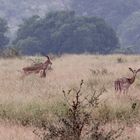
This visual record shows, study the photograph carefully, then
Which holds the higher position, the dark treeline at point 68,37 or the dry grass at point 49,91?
the dark treeline at point 68,37

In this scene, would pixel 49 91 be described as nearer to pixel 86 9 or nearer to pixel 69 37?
pixel 69 37

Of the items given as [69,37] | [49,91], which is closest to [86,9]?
[69,37]

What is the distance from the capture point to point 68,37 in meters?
49.3

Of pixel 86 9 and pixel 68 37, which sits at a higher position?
pixel 86 9

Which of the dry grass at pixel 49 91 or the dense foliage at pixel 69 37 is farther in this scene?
the dense foliage at pixel 69 37

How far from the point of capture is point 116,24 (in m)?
73.8

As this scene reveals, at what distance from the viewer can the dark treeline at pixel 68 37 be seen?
4825 centimetres

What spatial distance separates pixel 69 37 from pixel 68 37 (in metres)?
0.18

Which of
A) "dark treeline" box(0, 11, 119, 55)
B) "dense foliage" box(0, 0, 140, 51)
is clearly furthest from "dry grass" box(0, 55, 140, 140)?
"dense foliage" box(0, 0, 140, 51)

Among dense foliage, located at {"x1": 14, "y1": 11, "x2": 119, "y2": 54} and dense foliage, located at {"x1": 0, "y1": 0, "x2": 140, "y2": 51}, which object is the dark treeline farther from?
dense foliage, located at {"x1": 0, "y1": 0, "x2": 140, "y2": 51}

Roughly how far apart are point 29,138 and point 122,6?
70.1 m

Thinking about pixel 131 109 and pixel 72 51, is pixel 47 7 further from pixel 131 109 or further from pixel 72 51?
pixel 131 109

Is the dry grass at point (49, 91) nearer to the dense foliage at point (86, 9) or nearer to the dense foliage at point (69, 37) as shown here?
the dense foliage at point (69, 37)

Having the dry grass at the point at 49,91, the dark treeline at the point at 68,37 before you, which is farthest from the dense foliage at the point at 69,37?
the dry grass at the point at 49,91
